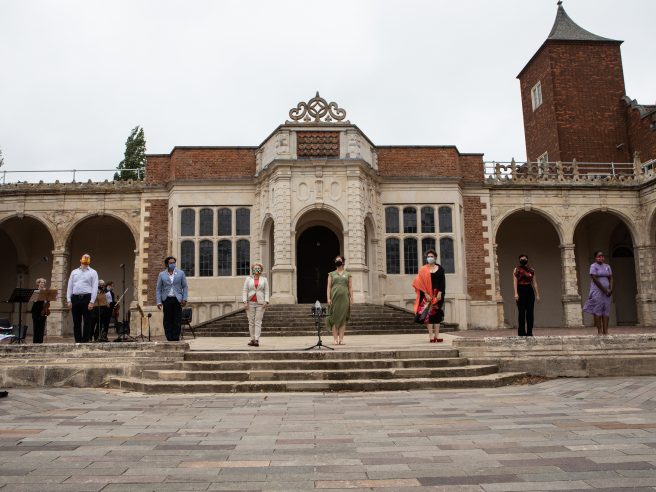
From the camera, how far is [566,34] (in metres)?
29.7

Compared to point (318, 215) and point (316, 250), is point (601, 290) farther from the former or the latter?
point (316, 250)

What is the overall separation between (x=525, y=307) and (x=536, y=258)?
16800mm

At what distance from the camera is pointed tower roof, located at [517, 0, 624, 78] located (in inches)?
1134

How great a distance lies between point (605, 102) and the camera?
2848cm

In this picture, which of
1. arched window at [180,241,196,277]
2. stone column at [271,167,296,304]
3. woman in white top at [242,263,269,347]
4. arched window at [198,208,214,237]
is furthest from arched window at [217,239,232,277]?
woman in white top at [242,263,269,347]

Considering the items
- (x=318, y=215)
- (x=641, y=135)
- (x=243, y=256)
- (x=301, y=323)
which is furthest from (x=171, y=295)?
(x=641, y=135)

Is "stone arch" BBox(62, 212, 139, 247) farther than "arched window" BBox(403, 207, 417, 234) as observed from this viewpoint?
Yes

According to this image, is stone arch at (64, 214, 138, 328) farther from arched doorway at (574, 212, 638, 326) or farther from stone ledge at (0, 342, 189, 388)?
arched doorway at (574, 212, 638, 326)

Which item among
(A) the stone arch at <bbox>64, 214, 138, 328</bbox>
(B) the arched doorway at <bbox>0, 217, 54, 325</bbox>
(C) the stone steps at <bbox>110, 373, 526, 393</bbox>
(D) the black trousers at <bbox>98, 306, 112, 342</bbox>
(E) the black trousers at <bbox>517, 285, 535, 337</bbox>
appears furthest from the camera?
(A) the stone arch at <bbox>64, 214, 138, 328</bbox>

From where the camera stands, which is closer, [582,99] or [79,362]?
[79,362]

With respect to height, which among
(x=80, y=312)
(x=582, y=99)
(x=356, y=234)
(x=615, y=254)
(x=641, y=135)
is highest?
(x=582, y=99)

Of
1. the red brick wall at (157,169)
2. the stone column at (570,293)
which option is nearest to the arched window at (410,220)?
the stone column at (570,293)

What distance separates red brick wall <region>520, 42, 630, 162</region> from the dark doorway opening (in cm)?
1358

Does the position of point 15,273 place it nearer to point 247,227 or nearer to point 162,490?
point 247,227
